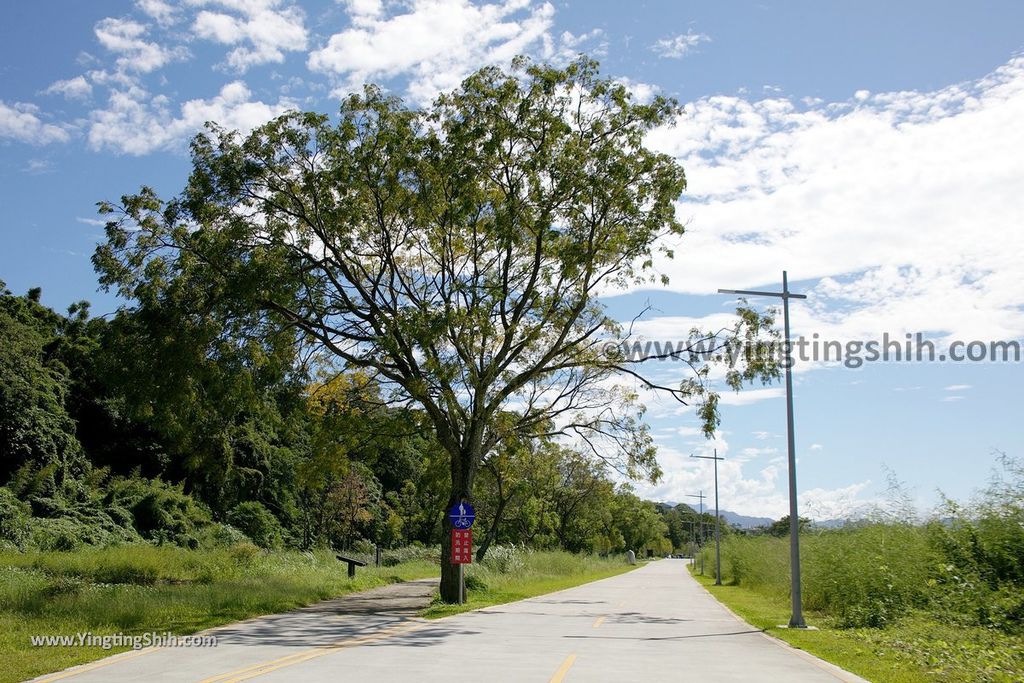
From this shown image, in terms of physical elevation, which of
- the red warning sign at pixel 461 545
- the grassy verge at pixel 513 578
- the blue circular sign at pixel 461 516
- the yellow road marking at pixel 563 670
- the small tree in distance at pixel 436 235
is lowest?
the grassy verge at pixel 513 578

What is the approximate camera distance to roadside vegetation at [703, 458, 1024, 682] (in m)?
13.7

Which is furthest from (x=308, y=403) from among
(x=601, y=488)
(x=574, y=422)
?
(x=601, y=488)

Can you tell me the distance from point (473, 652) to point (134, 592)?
355 inches

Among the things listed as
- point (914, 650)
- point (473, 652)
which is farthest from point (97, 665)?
point (914, 650)

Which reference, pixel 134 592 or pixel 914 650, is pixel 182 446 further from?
pixel 914 650

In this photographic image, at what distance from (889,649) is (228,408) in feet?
54.0

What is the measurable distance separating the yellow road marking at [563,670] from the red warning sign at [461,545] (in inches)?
407

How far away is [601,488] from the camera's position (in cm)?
6216

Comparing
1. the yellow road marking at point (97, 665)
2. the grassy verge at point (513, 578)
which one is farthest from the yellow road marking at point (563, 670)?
the grassy verge at point (513, 578)

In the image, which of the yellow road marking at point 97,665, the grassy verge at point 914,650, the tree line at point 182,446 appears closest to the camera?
the yellow road marking at point 97,665

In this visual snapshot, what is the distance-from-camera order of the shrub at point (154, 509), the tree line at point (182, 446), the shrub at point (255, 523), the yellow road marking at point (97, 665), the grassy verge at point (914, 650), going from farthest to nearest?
the shrub at point (255, 523) → the shrub at point (154, 509) → the tree line at point (182, 446) → the grassy verge at point (914, 650) → the yellow road marking at point (97, 665)

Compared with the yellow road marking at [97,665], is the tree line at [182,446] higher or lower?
higher

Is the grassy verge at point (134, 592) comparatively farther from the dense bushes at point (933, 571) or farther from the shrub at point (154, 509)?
the dense bushes at point (933, 571)

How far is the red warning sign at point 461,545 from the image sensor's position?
77.7 feet
